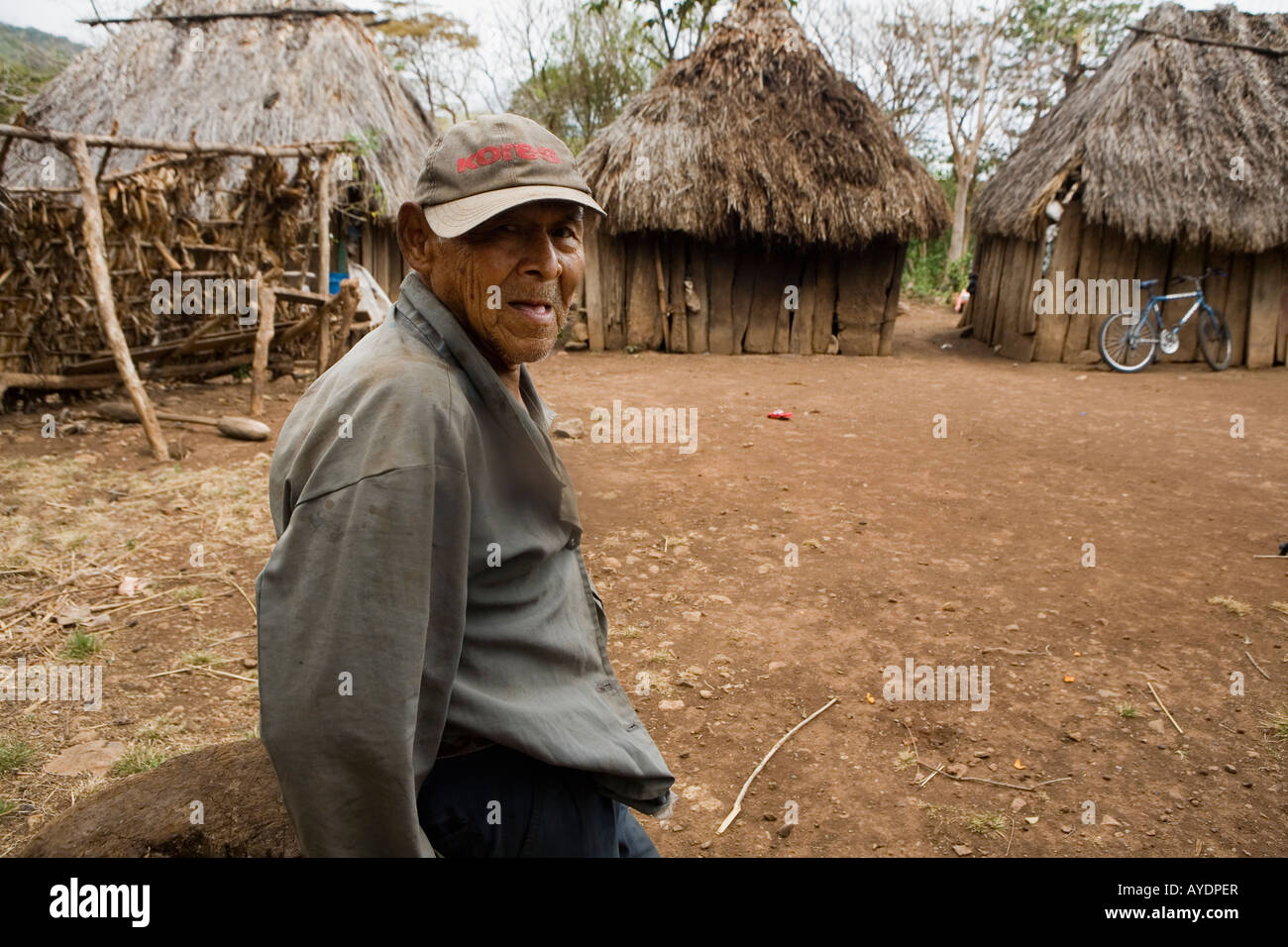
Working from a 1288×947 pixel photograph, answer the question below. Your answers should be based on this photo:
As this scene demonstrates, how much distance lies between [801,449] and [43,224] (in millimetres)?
6383

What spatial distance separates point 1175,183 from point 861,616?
9.57 meters

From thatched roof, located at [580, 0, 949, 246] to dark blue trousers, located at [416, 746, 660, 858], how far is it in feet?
36.5

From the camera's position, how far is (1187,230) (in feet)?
35.1

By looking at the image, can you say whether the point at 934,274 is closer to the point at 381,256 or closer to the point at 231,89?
the point at 381,256

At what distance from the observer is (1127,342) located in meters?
10.9

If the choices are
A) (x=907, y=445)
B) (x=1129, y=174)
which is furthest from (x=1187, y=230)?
(x=907, y=445)

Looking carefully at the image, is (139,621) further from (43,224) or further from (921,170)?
(921,170)

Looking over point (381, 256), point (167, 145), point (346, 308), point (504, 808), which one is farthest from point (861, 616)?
point (381, 256)

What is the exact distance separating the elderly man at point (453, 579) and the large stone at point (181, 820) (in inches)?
19.7

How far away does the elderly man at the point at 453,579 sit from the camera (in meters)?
1.07

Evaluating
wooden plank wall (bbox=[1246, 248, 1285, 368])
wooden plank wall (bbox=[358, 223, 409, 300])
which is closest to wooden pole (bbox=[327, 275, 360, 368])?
wooden plank wall (bbox=[358, 223, 409, 300])

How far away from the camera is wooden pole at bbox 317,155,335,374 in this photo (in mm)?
8430

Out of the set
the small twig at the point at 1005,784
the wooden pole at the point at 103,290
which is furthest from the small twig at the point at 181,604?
the small twig at the point at 1005,784

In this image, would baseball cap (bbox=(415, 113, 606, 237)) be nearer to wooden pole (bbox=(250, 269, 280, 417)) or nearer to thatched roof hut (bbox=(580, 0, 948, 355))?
wooden pole (bbox=(250, 269, 280, 417))
